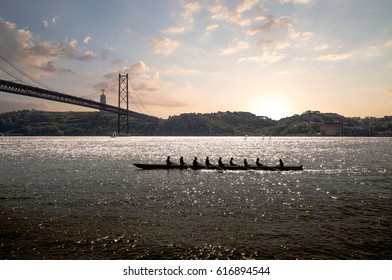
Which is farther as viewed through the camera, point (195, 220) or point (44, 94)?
A: point (44, 94)

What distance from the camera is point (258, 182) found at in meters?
29.8

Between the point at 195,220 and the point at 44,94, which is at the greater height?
the point at 44,94

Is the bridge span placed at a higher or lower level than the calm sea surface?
higher

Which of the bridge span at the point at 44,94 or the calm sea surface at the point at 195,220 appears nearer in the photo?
the calm sea surface at the point at 195,220

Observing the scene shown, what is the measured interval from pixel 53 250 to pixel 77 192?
12.7 m

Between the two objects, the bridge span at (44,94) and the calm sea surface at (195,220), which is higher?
the bridge span at (44,94)

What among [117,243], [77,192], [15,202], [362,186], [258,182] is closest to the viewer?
[117,243]

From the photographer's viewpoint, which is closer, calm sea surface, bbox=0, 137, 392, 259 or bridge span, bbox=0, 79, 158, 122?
calm sea surface, bbox=0, 137, 392, 259

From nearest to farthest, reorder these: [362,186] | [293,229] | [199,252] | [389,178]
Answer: [199,252]
[293,229]
[362,186]
[389,178]
